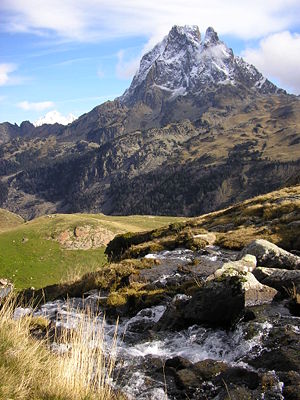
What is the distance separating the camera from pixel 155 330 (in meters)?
13.4

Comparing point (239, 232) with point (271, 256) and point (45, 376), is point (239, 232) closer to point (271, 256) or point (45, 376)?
point (271, 256)

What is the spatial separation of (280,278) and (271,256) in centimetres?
354

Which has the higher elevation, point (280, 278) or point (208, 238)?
point (280, 278)

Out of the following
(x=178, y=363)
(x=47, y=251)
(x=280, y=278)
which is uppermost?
(x=280, y=278)

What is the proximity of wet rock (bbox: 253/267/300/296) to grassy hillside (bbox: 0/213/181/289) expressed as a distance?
4874cm

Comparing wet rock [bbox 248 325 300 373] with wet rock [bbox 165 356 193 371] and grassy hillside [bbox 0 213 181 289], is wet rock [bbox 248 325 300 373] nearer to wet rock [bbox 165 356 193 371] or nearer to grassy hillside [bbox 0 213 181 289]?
wet rock [bbox 165 356 193 371]

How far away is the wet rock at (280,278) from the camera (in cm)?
1362

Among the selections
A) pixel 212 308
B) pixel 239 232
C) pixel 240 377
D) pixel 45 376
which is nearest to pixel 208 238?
pixel 239 232

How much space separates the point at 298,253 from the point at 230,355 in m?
11.2

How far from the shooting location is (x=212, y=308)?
40.3 feet

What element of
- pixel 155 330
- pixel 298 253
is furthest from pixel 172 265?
pixel 155 330

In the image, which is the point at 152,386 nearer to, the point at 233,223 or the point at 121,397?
the point at 121,397

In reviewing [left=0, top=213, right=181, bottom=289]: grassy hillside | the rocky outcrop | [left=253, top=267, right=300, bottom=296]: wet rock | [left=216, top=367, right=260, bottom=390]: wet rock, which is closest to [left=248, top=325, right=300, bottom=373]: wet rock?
[left=216, top=367, right=260, bottom=390]: wet rock

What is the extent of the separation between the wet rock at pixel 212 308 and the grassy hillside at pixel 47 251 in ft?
162
